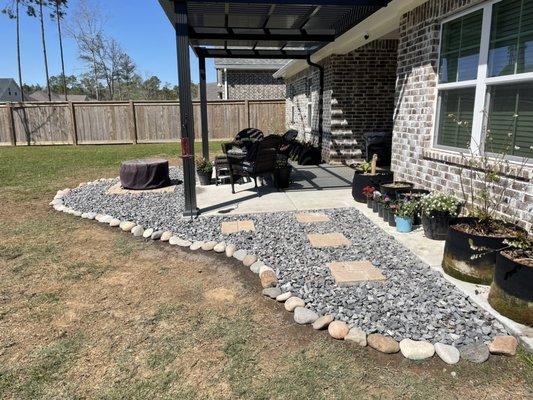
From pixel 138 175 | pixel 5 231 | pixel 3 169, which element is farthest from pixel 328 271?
pixel 3 169

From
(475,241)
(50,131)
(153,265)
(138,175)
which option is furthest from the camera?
(50,131)

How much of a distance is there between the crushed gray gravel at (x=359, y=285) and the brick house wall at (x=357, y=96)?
4.20 meters

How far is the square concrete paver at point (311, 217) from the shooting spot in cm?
500

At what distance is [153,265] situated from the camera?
3.86m

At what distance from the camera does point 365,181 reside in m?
5.69

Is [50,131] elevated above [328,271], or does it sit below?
above

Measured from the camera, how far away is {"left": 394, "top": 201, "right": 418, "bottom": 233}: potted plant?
4414 millimetres

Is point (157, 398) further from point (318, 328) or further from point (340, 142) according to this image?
point (340, 142)

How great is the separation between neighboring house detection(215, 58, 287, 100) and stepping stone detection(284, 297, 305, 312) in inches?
677

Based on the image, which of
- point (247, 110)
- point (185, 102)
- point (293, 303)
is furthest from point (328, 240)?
point (247, 110)

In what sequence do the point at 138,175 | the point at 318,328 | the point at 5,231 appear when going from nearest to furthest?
the point at 318,328, the point at 5,231, the point at 138,175

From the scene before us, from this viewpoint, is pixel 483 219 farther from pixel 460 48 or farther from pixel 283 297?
pixel 460 48

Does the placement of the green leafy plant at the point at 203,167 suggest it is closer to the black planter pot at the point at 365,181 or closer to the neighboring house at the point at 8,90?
the black planter pot at the point at 365,181

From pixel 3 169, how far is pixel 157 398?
1045 centimetres
